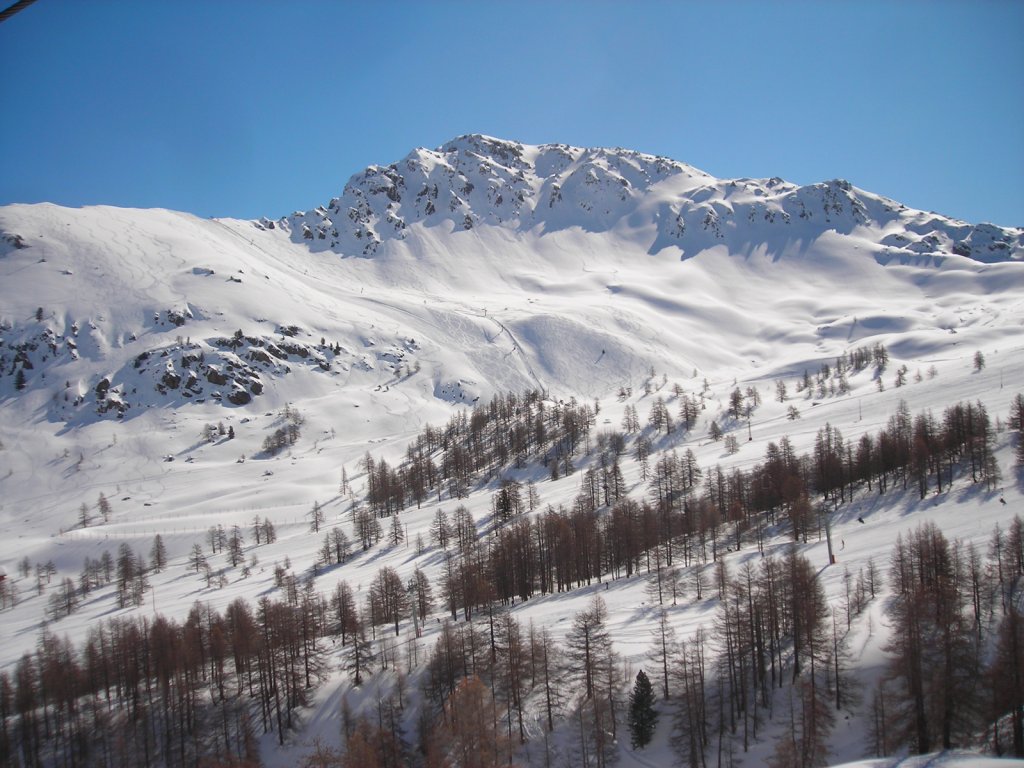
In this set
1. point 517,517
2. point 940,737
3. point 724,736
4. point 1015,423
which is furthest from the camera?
point 517,517

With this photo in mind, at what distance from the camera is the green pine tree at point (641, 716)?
49.5 m

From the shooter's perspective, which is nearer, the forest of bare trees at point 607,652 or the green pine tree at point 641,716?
the forest of bare trees at point 607,652

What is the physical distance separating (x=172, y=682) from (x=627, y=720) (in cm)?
5753

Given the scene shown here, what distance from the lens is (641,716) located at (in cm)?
4972

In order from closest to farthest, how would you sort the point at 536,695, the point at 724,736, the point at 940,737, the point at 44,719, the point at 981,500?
1. the point at 940,737
2. the point at 724,736
3. the point at 536,695
4. the point at 44,719
5. the point at 981,500

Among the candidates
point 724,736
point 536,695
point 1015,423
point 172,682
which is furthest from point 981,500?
point 172,682

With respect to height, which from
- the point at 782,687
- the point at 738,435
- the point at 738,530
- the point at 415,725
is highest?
the point at 738,435

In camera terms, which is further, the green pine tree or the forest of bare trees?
the green pine tree

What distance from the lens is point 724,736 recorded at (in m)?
48.2

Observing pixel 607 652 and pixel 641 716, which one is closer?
pixel 641 716

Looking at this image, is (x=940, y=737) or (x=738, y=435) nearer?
(x=940, y=737)

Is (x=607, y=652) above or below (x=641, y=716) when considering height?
above

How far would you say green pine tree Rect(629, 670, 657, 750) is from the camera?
49531 mm

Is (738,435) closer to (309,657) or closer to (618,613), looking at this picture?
(618,613)
